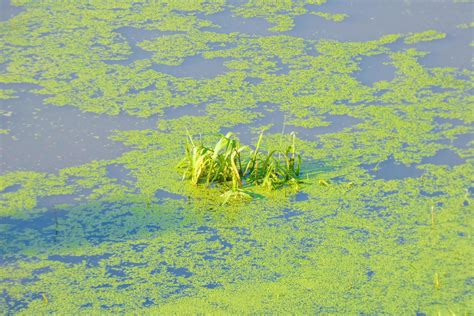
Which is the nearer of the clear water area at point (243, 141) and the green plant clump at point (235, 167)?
the clear water area at point (243, 141)

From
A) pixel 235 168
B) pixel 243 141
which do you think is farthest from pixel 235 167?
pixel 243 141

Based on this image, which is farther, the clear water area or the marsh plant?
the marsh plant

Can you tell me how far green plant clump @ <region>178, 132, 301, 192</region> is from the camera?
4.02 metres

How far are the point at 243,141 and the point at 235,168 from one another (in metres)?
0.47

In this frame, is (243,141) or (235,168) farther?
(243,141)

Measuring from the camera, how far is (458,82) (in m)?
5.00

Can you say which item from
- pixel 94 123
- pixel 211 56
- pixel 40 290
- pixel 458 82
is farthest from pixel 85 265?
pixel 458 82

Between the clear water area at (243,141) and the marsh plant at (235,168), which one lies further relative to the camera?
the marsh plant at (235,168)

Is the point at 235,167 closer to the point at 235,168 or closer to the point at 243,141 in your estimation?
the point at 235,168

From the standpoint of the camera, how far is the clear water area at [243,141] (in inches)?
136

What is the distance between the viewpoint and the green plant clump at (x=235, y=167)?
402cm

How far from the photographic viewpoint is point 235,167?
3.99 metres

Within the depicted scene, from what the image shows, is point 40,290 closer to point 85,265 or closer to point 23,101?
point 85,265

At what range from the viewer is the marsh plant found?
401 centimetres
